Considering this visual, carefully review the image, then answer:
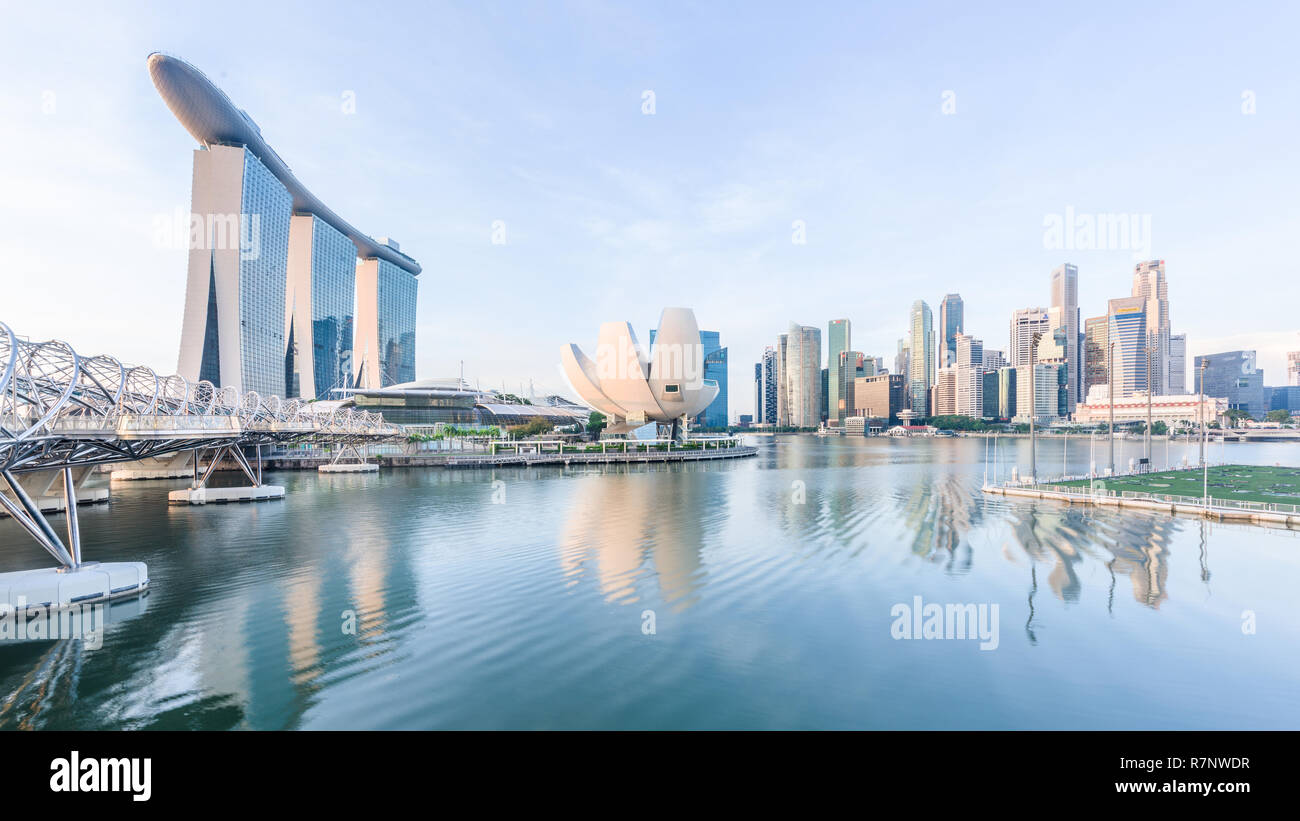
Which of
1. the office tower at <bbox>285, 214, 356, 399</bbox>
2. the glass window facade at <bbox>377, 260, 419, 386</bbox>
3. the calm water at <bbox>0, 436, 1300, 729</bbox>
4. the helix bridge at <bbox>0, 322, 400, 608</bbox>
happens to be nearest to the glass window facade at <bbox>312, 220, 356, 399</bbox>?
the office tower at <bbox>285, 214, 356, 399</bbox>

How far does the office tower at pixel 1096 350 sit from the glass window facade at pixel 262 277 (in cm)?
15163

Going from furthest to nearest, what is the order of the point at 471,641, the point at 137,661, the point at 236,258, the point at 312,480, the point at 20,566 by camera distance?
the point at 236,258 → the point at 312,480 → the point at 20,566 → the point at 471,641 → the point at 137,661

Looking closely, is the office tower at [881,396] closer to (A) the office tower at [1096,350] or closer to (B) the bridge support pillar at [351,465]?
(A) the office tower at [1096,350]

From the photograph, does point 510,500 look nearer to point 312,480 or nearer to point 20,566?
point 20,566

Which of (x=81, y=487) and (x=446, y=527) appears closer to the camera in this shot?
(x=446, y=527)

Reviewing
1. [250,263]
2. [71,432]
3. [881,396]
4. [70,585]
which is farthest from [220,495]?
[881,396]

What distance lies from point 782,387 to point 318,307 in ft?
417

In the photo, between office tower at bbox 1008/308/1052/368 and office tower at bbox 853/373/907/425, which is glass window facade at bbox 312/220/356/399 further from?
office tower at bbox 1008/308/1052/368

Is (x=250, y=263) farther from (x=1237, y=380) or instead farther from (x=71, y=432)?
(x=1237, y=380)

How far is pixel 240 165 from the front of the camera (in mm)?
58875

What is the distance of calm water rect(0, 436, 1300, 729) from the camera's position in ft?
19.9

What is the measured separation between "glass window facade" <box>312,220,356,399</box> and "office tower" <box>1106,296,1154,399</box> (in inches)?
5739

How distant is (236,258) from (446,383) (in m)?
25.4
